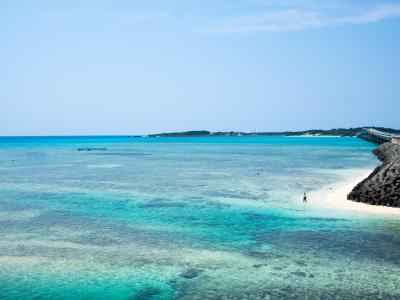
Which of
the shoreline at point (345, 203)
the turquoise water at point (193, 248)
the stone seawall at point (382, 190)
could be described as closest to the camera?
the turquoise water at point (193, 248)

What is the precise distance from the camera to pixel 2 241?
66.8 ft

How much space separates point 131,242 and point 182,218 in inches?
234

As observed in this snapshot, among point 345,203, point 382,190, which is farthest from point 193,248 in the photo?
point 382,190

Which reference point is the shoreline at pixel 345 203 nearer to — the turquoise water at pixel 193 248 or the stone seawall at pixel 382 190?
the stone seawall at pixel 382 190

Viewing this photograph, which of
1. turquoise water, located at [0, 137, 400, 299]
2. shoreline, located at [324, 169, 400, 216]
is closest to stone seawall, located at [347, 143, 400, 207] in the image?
shoreline, located at [324, 169, 400, 216]

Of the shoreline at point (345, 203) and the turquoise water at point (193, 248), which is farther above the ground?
the shoreline at point (345, 203)

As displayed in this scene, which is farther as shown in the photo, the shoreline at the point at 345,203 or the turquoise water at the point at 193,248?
the shoreline at the point at 345,203

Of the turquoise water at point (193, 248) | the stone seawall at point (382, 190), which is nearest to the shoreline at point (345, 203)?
the stone seawall at point (382, 190)

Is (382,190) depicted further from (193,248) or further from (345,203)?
(193,248)

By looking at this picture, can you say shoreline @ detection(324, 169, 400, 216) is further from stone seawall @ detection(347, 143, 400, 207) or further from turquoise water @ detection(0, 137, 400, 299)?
turquoise water @ detection(0, 137, 400, 299)

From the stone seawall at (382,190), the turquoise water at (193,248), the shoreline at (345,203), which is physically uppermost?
the stone seawall at (382,190)

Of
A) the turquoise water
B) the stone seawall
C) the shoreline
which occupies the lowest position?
the turquoise water

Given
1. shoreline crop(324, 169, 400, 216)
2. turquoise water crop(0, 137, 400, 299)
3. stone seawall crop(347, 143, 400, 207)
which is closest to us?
turquoise water crop(0, 137, 400, 299)

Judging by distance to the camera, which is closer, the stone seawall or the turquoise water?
the turquoise water
